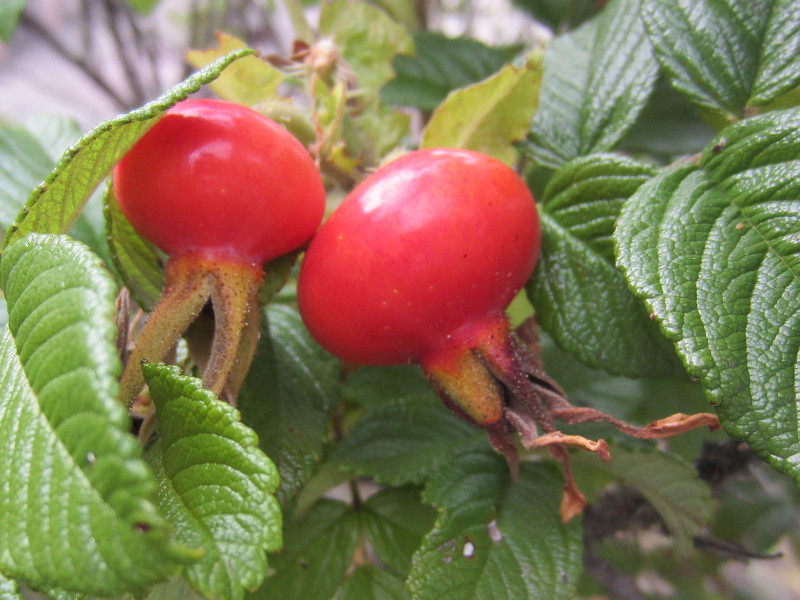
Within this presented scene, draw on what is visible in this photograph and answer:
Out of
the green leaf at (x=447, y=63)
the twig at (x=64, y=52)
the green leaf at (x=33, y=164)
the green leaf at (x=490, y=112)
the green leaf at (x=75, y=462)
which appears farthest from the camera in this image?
the twig at (x=64, y=52)

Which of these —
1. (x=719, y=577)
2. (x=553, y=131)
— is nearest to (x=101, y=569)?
(x=553, y=131)

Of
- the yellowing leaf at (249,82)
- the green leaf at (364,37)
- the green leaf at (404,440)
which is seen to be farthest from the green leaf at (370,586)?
the green leaf at (364,37)

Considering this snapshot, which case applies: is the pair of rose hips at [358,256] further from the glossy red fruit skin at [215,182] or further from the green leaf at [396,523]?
the green leaf at [396,523]

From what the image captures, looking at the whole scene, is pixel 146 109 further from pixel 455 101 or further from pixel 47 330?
pixel 455 101

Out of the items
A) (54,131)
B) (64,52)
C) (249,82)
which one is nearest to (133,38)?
(64,52)

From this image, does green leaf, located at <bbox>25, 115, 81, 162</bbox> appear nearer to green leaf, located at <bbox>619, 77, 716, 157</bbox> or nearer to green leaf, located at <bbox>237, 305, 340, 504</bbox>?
green leaf, located at <bbox>237, 305, 340, 504</bbox>

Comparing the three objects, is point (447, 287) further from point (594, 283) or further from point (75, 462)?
point (75, 462)
